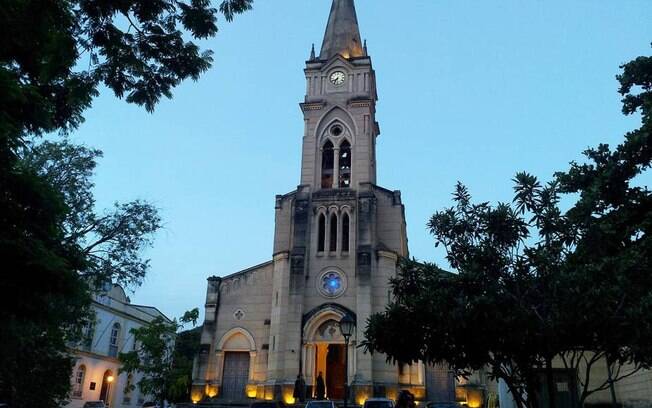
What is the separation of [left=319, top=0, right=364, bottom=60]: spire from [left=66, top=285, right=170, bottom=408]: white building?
21075 millimetres

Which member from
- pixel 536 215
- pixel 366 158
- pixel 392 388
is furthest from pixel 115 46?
pixel 366 158

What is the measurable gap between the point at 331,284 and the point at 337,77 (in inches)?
542

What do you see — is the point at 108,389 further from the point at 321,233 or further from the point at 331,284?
the point at 321,233

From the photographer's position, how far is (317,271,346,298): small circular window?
101ft

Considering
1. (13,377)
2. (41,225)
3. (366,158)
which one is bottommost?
(13,377)

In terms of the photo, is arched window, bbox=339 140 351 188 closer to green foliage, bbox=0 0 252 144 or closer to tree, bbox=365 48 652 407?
tree, bbox=365 48 652 407

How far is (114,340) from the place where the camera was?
4038cm

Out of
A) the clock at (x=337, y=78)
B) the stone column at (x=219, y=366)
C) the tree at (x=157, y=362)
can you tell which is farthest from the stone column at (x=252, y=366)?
the clock at (x=337, y=78)

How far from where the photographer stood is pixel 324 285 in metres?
31.0

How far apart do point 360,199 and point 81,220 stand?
15.3 m

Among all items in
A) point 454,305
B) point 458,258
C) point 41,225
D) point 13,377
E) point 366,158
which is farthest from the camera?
point 366,158

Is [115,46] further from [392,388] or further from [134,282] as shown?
[392,388]

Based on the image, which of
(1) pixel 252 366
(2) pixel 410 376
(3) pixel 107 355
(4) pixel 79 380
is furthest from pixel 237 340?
(3) pixel 107 355

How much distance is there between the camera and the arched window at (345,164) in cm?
3466
